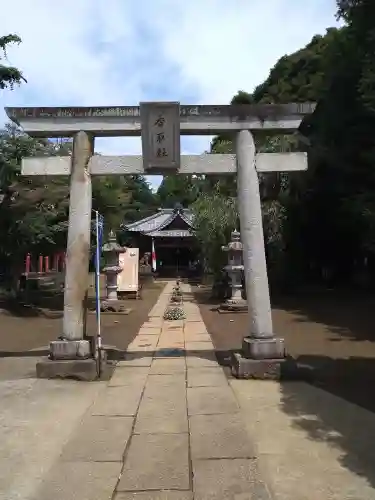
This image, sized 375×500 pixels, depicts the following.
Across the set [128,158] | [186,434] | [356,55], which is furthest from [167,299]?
[186,434]

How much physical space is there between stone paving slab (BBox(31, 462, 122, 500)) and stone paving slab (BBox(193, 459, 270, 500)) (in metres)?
0.65

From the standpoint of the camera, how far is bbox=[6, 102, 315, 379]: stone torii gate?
8148mm

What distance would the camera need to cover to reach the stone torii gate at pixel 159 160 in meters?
8.15

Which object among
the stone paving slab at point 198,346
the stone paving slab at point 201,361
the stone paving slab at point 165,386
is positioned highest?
the stone paving slab at point 198,346

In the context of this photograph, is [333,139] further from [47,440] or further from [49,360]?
[47,440]

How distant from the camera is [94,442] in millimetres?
4867

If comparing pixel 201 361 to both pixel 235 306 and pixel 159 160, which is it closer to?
pixel 159 160

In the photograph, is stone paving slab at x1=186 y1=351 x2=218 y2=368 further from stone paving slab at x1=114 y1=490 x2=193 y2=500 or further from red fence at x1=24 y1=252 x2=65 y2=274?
red fence at x1=24 y1=252 x2=65 y2=274

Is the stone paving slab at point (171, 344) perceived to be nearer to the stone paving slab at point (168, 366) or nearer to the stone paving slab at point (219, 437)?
the stone paving slab at point (168, 366)

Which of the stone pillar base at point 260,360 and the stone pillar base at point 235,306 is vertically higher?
the stone pillar base at point 235,306

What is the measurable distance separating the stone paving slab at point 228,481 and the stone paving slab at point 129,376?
3153 millimetres

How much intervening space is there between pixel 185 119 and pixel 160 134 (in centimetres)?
50

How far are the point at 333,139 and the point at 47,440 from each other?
1524 cm

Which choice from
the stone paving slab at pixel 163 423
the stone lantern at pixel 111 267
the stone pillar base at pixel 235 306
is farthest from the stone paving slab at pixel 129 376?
the stone lantern at pixel 111 267
